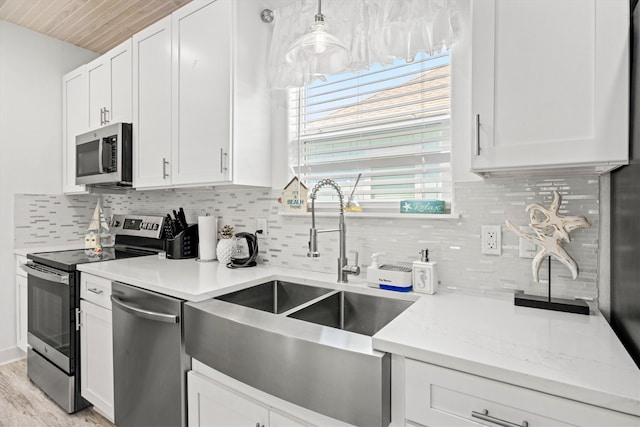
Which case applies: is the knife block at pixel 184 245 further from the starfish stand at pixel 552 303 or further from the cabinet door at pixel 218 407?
the starfish stand at pixel 552 303

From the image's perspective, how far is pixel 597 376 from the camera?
748mm

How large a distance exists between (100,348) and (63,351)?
1.34 feet

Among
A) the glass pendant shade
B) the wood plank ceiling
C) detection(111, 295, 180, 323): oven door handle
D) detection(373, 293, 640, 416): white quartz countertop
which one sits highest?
the wood plank ceiling

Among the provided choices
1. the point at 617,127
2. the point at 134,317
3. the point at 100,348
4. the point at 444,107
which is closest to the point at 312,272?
the point at 134,317

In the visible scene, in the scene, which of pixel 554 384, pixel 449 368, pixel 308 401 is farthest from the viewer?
pixel 308 401

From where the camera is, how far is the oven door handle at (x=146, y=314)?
143 cm

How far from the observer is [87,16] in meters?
2.54

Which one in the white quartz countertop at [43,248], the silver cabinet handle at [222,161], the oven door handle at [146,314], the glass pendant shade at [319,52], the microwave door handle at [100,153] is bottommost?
the oven door handle at [146,314]

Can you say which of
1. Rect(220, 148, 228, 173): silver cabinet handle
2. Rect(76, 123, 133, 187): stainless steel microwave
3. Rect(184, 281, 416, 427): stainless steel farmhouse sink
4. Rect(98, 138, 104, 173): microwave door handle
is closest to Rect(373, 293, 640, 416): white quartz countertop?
Rect(184, 281, 416, 427): stainless steel farmhouse sink

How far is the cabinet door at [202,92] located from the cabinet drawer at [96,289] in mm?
683

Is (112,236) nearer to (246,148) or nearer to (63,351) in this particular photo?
(63,351)

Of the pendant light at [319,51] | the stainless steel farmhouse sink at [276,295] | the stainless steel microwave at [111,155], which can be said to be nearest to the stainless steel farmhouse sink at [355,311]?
the stainless steel farmhouse sink at [276,295]

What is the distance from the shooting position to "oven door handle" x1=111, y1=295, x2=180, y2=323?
143 cm

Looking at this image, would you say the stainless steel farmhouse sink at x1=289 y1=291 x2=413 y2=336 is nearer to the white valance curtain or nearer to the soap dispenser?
the soap dispenser
